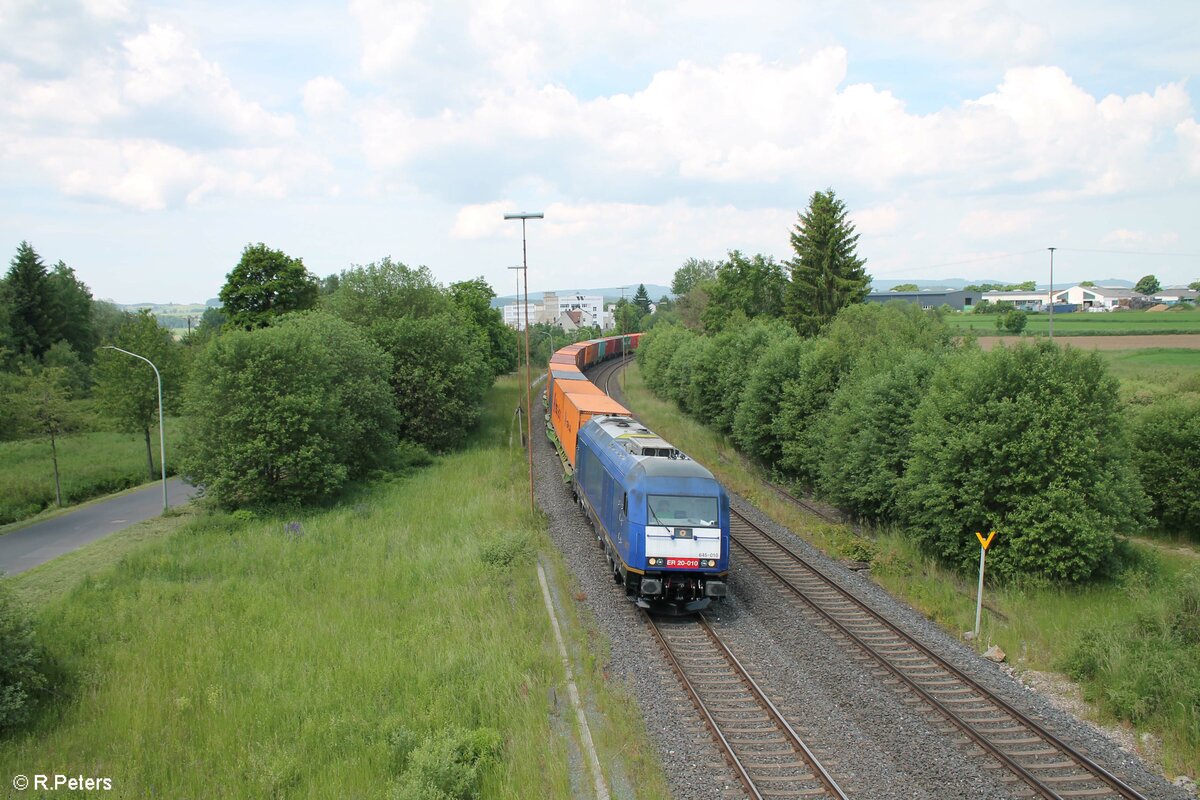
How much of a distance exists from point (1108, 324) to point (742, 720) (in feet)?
271

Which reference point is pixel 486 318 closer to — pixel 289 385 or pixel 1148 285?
pixel 289 385

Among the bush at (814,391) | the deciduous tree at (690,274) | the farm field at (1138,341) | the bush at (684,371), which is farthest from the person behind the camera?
the deciduous tree at (690,274)

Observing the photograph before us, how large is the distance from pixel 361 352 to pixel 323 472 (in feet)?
24.4

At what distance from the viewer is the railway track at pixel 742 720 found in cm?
975

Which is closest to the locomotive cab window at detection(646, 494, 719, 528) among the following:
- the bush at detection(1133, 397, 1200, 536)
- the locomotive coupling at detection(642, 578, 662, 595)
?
the locomotive coupling at detection(642, 578, 662, 595)

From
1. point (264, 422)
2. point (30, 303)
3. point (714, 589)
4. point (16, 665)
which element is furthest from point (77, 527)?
point (30, 303)

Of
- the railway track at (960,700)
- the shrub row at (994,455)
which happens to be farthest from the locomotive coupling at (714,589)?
the shrub row at (994,455)

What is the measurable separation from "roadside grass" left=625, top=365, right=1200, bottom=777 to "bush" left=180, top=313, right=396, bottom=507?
1787cm

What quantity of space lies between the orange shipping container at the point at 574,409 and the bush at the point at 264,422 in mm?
8841

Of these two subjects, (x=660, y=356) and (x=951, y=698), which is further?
(x=660, y=356)

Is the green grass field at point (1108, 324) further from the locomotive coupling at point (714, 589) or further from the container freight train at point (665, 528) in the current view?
the locomotive coupling at point (714, 589)

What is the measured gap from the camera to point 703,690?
40.8 feet

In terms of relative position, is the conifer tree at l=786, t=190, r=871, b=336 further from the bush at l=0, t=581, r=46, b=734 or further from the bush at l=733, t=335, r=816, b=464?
the bush at l=0, t=581, r=46, b=734

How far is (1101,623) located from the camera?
46.6 ft
